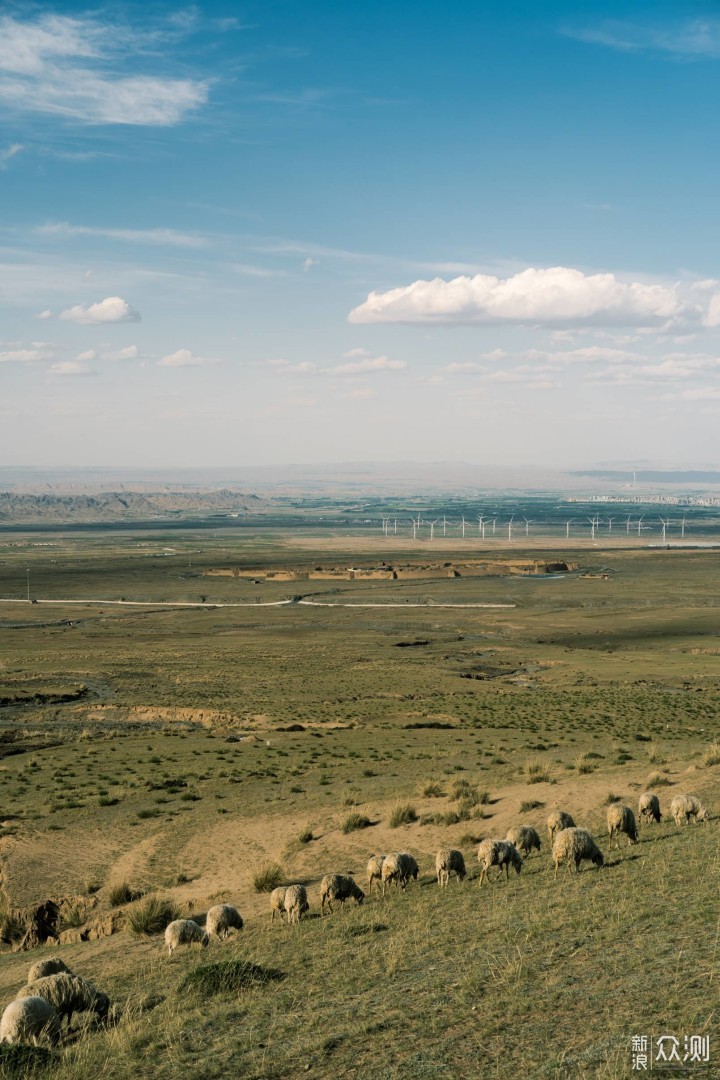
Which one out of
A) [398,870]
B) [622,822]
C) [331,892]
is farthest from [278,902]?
[622,822]

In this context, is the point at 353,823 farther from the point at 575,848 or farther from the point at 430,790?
the point at 575,848

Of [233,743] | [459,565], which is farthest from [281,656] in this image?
[459,565]

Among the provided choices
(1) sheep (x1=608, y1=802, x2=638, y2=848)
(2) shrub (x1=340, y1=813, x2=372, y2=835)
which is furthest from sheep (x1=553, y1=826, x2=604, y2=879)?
(2) shrub (x1=340, y1=813, x2=372, y2=835)

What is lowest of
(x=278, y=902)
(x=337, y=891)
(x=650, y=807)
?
(x=278, y=902)

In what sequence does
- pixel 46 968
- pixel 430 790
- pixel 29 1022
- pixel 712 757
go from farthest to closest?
1. pixel 712 757
2. pixel 430 790
3. pixel 46 968
4. pixel 29 1022

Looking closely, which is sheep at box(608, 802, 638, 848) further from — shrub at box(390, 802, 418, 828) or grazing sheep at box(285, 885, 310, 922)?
grazing sheep at box(285, 885, 310, 922)

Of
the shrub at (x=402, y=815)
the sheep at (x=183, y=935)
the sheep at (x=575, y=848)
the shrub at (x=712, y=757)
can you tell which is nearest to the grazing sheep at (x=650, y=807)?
the sheep at (x=575, y=848)

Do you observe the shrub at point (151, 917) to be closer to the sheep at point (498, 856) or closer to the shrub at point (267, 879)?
the shrub at point (267, 879)
